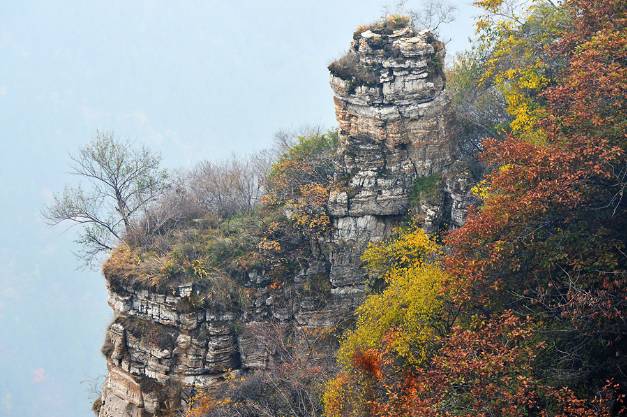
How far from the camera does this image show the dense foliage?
15828mm

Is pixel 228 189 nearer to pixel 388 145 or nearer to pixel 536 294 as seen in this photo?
pixel 388 145

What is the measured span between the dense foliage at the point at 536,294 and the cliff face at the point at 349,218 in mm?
5137

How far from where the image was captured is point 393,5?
100 ft

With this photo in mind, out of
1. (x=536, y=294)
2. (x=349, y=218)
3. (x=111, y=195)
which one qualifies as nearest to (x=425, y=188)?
(x=349, y=218)

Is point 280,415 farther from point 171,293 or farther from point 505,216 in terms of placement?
point 505,216

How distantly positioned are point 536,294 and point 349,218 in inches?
431

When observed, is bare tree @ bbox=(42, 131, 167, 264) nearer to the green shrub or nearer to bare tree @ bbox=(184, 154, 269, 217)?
bare tree @ bbox=(184, 154, 269, 217)

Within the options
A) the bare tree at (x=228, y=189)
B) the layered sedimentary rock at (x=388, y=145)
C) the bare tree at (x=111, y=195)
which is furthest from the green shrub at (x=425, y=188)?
the bare tree at (x=111, y=195)

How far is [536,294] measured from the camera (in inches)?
712

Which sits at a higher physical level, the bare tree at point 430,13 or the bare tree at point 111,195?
the bare tree at point 430,13

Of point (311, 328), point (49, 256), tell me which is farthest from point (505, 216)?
point (49, 256)

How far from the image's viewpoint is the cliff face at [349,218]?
27500mm

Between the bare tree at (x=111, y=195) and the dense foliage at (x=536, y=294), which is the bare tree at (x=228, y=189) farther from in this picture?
the dense foliage at (x=536, y=294)

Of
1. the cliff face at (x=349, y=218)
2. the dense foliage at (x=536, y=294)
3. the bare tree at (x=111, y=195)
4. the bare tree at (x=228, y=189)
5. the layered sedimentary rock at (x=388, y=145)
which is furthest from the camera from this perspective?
the bare tree at (x=111, y=195)
